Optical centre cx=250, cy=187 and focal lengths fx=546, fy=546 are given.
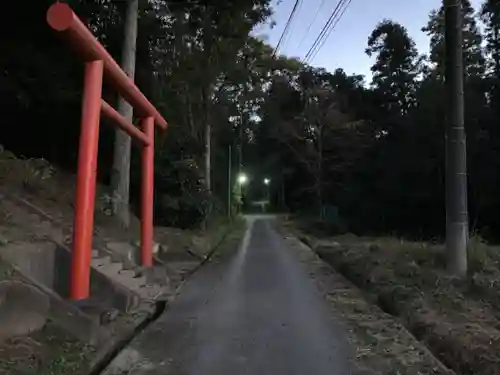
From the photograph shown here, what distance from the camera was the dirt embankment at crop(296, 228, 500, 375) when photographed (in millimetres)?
5105

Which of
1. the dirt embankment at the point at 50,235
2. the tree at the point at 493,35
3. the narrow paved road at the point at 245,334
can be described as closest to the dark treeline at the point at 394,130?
the tree at the point at 493,35

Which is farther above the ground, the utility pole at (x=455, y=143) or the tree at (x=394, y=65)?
the tree at (x=394, y=65)

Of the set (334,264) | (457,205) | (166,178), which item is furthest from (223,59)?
(457,205)

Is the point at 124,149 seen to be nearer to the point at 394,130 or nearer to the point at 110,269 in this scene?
the point at 110,269

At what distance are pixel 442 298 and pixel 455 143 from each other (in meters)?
2.85

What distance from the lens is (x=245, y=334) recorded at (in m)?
6.29

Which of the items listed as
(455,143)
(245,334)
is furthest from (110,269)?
(455,143)

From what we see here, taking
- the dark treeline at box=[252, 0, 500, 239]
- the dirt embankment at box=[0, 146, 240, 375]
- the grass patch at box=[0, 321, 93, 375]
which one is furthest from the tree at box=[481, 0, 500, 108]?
the grass patch at box=[0, 321, 93, 375]

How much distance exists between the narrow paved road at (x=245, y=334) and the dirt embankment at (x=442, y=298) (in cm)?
93

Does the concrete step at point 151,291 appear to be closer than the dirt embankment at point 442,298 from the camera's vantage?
No

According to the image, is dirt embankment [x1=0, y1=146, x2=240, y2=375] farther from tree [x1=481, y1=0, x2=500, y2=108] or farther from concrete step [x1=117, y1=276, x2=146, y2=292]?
tree [x1=481, y1=0, x2=500, y2=108]

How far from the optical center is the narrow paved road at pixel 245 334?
5055 mm

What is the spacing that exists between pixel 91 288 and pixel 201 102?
2157 centimetres

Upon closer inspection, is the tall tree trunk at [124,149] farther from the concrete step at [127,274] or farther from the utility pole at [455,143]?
the utility pole at [455,143]
